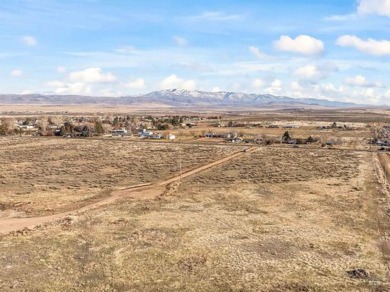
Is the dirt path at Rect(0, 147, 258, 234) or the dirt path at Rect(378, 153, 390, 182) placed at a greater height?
the dirt path at Rect(378, 153, 390, 182)

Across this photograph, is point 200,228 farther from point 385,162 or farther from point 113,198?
point 385,162

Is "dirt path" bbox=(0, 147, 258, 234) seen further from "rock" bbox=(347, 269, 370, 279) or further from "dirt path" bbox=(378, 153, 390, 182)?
"dirt path" bbox=(378, 153, 390, 182)

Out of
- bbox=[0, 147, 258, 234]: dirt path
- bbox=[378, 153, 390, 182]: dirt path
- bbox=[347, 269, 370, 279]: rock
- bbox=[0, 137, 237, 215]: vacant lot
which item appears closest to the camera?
bbox=[347, 269, 370, 279]: rock

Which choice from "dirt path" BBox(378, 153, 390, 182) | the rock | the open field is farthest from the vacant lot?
"dirt path" BBox(378, 153, 390, 182)

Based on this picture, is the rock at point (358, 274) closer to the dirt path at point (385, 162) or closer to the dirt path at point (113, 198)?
the dirt path at point (113, 198)

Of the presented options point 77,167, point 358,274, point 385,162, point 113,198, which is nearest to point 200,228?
point 358,274

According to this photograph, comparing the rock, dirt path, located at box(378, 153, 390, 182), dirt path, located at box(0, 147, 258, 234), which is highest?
dirt path, located at box(378, 153, 390, 182)
